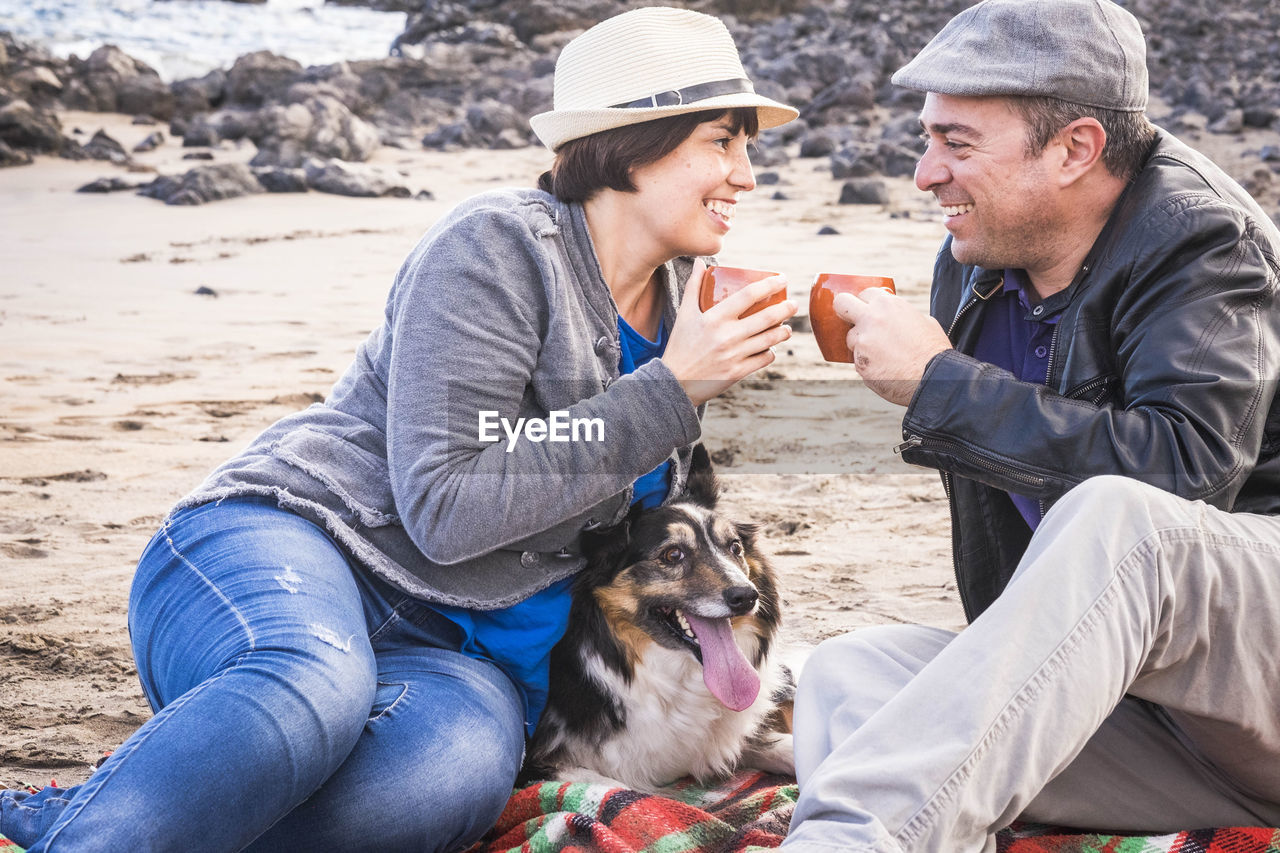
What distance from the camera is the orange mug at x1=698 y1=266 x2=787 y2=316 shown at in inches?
111

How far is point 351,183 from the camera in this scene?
12.2 metres

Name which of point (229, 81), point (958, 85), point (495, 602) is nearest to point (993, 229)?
point (958, 85)

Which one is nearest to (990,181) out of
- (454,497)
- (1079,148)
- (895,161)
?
(1079,148)

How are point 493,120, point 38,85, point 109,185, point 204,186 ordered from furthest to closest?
point 38,85 → point 493,120 → point 109,185 → point 204,186

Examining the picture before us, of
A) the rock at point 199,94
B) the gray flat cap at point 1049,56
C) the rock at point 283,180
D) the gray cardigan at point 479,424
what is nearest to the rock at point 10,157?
the rock at point 283,180

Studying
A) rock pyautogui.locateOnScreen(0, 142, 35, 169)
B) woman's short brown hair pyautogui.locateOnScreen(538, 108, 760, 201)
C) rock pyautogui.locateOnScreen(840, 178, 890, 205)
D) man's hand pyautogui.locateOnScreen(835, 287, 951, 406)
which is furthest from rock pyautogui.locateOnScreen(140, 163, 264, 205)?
man's hand pyautogui.locateOnScreen(835, 287, 951, 406)

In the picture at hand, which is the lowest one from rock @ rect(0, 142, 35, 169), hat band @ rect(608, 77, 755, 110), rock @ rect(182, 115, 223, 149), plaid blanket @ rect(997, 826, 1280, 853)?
rock @ rect(182, 115, 223, 149)

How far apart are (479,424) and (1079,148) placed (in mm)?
1458

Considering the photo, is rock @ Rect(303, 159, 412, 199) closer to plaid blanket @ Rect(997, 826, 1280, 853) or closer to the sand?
the sand

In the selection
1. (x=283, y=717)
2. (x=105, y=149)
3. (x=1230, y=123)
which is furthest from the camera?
(x=1230, y=123)

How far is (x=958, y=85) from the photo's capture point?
2.70m

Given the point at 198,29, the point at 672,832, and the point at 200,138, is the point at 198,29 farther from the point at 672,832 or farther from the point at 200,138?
the point at 672,832

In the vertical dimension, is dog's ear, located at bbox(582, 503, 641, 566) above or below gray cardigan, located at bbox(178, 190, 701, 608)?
below

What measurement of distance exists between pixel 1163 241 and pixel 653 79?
46.7 inches
